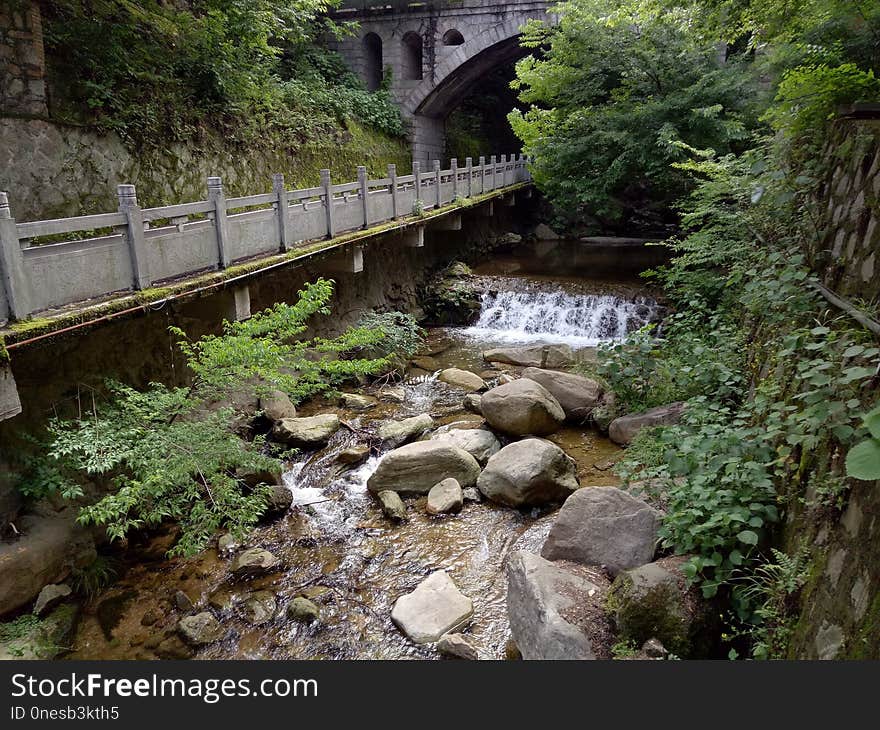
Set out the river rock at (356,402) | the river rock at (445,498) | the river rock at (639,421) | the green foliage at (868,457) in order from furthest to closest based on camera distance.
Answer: the river rock at (356,402), the river rock at (639,421), the river rock at (445,498), the green foliage at (868,457)

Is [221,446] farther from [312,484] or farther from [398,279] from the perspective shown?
[398,279]

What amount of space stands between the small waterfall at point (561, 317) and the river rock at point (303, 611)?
30.0ft

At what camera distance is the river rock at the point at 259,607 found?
5453mm

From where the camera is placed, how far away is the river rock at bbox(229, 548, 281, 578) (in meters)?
6.01

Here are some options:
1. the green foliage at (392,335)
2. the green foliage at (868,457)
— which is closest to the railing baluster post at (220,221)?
the green foliage at (392,335)

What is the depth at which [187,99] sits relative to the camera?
37.3ft

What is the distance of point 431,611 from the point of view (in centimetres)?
530

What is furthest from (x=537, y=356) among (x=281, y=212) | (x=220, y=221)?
(x=220, y=221)

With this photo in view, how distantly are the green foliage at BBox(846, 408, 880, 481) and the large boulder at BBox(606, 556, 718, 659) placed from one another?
2.00 metres

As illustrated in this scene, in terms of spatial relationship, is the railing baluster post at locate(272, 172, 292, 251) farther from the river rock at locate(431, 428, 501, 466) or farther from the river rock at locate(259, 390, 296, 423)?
the river rock at locate(431, 428, 501, 466)

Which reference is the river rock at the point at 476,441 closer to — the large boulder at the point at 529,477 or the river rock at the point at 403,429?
the river rock at the point at 403,429

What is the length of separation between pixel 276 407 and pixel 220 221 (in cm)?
294

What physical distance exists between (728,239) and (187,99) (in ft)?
34.1

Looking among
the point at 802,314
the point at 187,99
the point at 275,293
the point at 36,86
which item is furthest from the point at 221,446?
the point at 187,99
